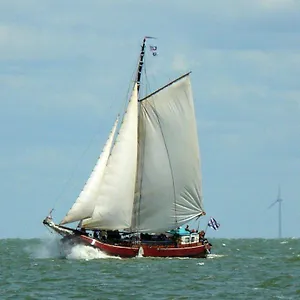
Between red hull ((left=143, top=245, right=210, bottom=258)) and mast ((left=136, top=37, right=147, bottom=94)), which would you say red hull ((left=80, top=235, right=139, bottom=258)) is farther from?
mast ((left=136, top=37, right=147, bottom=94))

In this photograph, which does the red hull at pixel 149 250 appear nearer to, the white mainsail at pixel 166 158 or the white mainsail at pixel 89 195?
the white mainsail at pixel 166 158

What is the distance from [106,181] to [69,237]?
16.7ft

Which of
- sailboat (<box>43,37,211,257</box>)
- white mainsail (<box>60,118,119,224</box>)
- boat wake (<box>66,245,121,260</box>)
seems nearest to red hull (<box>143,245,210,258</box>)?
sailboat (<box>43,37,211,257</box>)

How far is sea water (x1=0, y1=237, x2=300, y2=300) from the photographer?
208 feet

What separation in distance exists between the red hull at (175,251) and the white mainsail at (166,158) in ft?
4.80

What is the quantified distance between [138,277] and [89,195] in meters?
15.4

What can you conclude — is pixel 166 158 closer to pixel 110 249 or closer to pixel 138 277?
pixel 110 249

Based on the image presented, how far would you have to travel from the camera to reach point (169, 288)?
216ft

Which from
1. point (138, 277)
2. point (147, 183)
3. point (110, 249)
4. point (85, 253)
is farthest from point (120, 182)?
point (138, 277)

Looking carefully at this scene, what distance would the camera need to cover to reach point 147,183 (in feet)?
291

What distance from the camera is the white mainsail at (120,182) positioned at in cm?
8669

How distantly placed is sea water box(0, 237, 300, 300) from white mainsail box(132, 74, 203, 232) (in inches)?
144

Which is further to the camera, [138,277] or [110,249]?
[110,249]

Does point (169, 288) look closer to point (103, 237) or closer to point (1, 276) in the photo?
point (1, 276)
